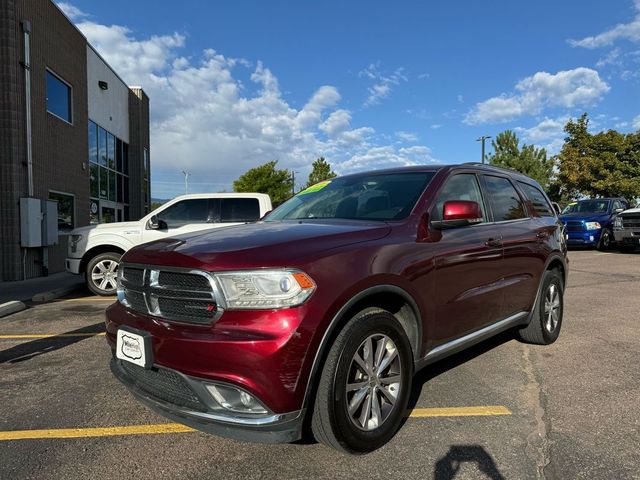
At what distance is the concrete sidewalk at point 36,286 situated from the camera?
839cm

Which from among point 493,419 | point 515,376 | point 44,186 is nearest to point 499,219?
point 515,376

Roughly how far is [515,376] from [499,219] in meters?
1.36

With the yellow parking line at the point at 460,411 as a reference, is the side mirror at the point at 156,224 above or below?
above

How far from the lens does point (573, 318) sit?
20.6 ft

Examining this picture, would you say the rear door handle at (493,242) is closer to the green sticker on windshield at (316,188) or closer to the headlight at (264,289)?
the green sticker on windshield at (316,188)

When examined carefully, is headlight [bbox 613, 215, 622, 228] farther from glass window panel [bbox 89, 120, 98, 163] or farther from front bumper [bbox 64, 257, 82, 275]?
glass window panel [bbox 89, 120, 98, 163]

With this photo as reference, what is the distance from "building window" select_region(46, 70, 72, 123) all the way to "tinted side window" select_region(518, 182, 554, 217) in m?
11.9

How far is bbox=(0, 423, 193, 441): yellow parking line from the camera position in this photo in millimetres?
3076

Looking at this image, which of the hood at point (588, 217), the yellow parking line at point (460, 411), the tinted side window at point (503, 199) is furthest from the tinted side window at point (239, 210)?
the hood at point (588, 217)

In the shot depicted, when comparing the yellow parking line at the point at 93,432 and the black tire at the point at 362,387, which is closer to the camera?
the black tire at the point at 362,387

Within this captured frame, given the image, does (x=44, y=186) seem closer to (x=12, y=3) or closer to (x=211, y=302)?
(x=12, y=3)

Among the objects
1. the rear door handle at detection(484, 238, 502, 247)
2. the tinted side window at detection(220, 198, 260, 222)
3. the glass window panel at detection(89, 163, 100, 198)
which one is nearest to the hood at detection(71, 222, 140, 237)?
the tinted side window at detection(220, 198, 260, 222)

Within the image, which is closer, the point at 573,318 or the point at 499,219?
the point at 499,219

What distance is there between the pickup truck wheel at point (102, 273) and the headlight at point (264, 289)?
6.81m
